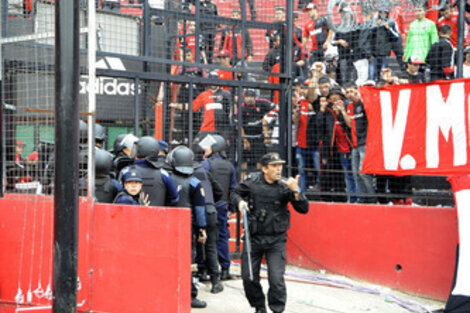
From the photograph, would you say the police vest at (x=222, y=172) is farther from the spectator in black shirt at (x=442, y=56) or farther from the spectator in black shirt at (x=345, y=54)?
the spectator in black shirt at (x=442, y=56)

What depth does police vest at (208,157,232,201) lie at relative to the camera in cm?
909

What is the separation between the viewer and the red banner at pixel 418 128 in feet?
27.6

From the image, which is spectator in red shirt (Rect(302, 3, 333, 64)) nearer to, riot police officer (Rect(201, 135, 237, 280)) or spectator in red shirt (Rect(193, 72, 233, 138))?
spectator in red shirt (Rect(193, 72, 233, 138))

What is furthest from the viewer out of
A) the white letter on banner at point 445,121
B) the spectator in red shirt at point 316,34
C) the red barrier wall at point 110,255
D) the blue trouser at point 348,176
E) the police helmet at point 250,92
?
the spectator in red shirt at point 316,34

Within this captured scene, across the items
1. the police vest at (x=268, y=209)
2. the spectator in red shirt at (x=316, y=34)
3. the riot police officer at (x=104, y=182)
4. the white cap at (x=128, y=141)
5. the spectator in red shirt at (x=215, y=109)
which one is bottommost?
the police vest at (x=268, y=209)

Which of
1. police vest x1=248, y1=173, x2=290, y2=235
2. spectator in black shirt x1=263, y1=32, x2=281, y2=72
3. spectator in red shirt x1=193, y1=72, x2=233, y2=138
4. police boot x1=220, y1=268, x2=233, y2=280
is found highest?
spectator in black shirt x1=263, y1=32, x2=281, y2=72

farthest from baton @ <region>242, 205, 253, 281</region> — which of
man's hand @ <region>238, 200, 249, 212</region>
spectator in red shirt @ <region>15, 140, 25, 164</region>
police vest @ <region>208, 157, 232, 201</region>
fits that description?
spectator in red shirt @ <region>15, 140, 25, 164</region>

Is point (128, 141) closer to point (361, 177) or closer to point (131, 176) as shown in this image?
point (131, 176)

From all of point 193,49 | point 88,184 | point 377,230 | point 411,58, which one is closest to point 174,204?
point 88,184

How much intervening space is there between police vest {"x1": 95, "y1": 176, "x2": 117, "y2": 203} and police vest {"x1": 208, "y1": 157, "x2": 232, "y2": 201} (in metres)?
1.99

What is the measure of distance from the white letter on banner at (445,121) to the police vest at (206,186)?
3088 millimetres

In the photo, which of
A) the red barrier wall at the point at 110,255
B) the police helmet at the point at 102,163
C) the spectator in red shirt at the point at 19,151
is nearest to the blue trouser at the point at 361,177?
the police helmet at the point at 102,163

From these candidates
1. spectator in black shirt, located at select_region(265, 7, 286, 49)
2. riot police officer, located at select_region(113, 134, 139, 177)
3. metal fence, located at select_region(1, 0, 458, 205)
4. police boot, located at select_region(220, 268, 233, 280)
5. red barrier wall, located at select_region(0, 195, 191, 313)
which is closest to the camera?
red barrier wall, located at select_region(0, 195, 191, 313)

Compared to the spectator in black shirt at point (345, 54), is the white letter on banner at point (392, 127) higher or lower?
lower
